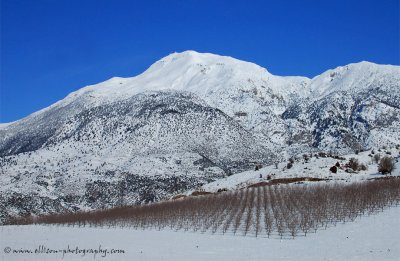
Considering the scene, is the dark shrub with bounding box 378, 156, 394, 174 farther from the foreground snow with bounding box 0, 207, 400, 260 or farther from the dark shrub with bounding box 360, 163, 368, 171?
the foreground snow with bounding box 0, 207, 400, 260

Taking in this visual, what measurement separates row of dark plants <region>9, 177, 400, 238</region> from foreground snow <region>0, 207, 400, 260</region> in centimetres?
193

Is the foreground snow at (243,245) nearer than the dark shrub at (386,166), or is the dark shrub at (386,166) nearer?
the foreground snow at (243,245)

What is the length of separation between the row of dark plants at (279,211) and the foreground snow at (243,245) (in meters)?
1.93

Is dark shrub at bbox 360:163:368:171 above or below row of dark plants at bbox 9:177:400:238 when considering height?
above

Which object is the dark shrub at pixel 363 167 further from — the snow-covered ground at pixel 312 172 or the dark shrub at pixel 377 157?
the dark shrub at pixel 377 157

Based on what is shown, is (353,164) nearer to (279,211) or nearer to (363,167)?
(363,167)

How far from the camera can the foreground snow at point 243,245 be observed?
20719 mm

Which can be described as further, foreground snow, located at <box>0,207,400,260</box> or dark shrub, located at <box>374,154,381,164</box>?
dark shrub, located at <box>374,154,381,164</box>

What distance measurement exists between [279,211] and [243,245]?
41.4 ft

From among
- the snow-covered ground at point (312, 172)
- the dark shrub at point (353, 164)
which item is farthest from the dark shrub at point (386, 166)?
the dark shrub at point (353, 164)

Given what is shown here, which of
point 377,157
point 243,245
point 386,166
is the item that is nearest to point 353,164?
point 377,157

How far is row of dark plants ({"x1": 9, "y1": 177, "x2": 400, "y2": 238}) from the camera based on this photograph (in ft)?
99.9

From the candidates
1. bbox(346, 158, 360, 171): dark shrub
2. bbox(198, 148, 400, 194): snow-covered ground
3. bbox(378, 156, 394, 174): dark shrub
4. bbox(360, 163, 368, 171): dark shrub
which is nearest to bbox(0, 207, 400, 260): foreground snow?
bbox(378, 156, 394, 174): dark shrub

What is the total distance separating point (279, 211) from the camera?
120 feet
